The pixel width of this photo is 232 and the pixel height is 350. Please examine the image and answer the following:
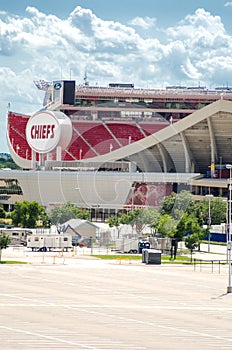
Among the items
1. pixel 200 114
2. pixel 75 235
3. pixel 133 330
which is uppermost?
pixel 200 114

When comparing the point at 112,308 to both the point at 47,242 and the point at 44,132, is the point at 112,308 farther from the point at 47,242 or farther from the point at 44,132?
the point at 44,132

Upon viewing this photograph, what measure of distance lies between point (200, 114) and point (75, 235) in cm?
4348

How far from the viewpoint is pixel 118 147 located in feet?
452

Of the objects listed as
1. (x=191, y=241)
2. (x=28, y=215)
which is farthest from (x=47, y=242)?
(x=28, y=215)

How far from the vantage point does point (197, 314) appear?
40469mm

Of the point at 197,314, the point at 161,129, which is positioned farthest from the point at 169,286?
the point at 161,129

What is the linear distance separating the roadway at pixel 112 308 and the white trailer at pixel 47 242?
12.9 metres

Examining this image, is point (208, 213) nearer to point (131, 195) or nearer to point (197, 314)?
point (131, 195)

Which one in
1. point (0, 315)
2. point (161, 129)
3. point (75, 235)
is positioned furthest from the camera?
point (161, 129)

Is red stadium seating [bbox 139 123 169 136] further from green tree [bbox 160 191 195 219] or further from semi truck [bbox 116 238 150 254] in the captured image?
semi truck [bbox 116 238 150 254]

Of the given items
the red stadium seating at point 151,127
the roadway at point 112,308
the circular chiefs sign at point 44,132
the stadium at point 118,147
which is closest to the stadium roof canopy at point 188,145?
the stadium at point 118,147

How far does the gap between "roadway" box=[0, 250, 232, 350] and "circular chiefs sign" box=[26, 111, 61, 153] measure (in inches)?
2183

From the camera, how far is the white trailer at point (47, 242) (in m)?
75.3

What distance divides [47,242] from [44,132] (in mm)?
43809
